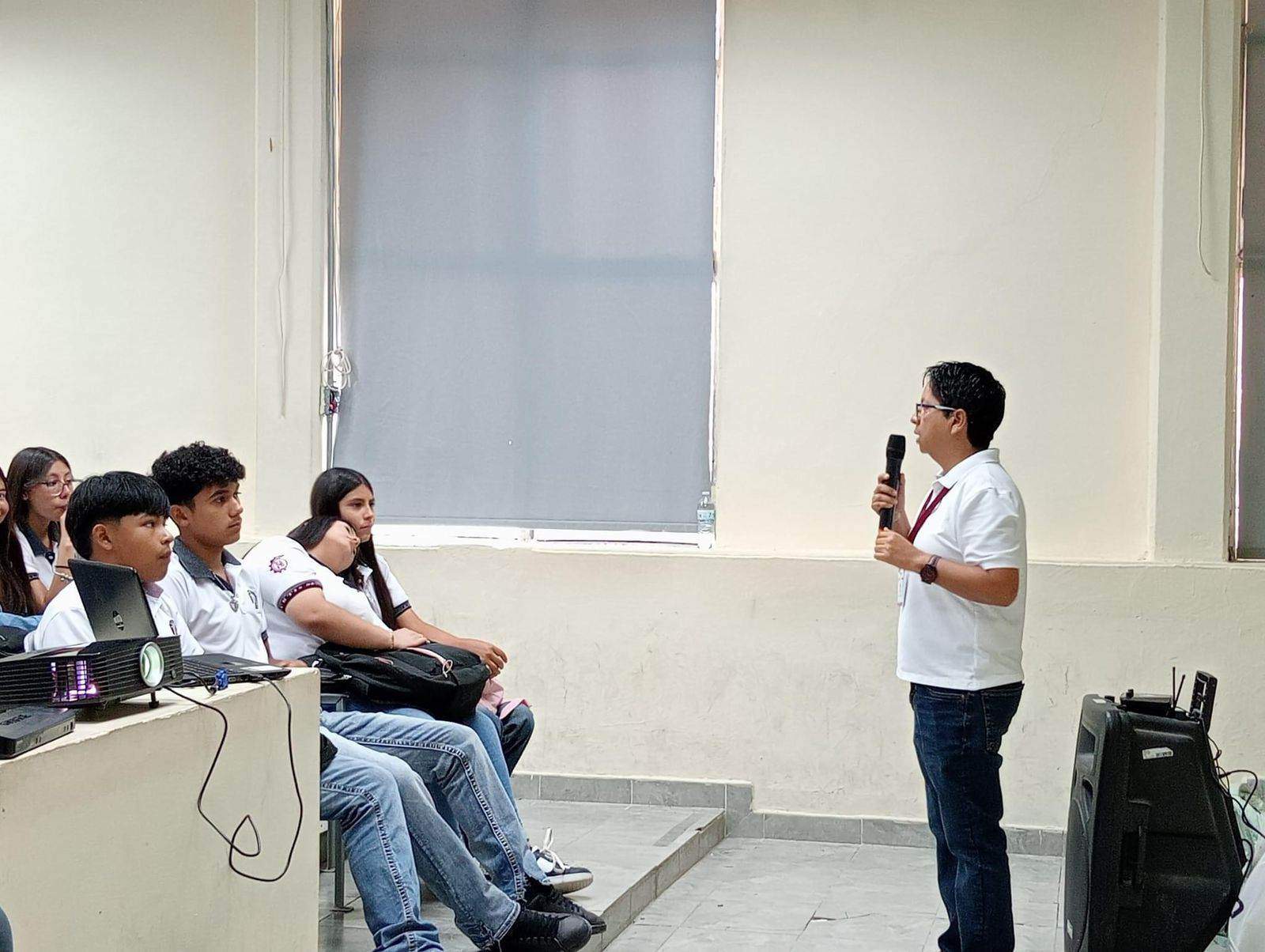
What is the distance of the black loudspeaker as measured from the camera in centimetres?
270

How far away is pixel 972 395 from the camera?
9.79 ft

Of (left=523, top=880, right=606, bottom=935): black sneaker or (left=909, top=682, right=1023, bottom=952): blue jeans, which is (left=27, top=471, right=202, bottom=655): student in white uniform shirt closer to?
(left=523, top=880, right=606, bottom=935): black sneaker

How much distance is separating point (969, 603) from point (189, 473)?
1.64 meters

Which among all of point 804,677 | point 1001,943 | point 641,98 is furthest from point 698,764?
point 641,98

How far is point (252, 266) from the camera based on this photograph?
16.5ft

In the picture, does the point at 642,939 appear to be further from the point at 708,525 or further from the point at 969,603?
the point at 708,525

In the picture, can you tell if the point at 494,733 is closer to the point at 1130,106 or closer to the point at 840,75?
the point at 840,75

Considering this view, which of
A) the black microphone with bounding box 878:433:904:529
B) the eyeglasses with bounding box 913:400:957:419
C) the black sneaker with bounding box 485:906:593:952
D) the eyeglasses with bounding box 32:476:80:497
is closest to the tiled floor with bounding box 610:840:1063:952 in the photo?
the black sneaker with bounding box 485:906:593:952

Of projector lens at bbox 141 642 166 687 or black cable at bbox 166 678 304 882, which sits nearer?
projector lens at bbox 141 642 166 687

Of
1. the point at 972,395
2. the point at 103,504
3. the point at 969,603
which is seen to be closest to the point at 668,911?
the point at 969,603

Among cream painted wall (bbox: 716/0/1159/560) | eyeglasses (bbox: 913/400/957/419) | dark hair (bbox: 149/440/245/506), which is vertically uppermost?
cream painted wall (bbox: 716/0/1159/560)

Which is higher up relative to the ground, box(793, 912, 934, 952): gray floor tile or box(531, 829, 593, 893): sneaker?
box(531, 829, 593, 893): sneaker

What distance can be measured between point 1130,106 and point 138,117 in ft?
11.4

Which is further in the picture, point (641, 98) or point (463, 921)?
point (641, 98)
